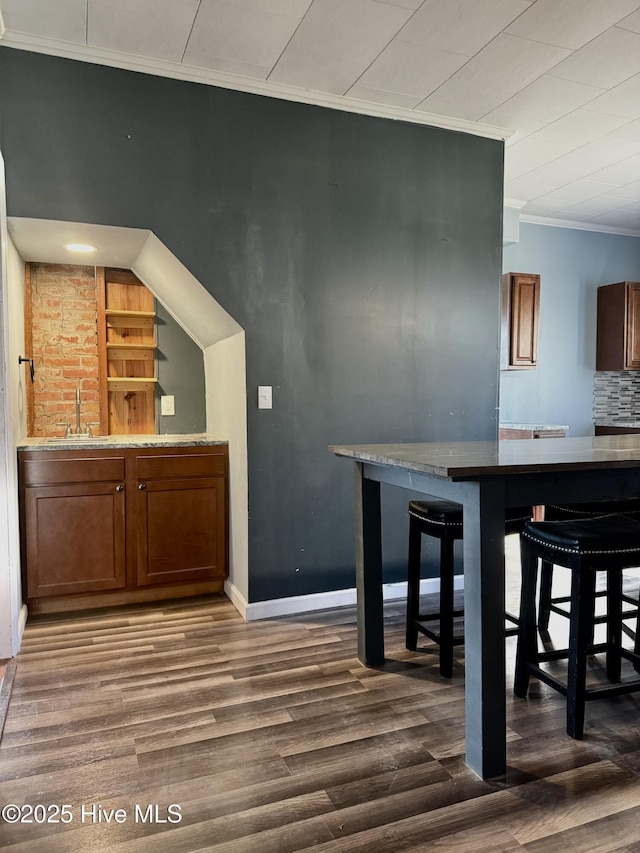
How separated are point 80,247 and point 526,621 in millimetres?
2848

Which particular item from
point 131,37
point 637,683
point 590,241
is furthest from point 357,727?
point 590,241

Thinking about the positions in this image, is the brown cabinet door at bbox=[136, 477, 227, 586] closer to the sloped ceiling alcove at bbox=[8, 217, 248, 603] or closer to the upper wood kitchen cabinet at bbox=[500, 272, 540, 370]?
the sloped ceiling alcove at bbox=[8, 217, 248, 603]

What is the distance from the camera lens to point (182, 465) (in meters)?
3.28

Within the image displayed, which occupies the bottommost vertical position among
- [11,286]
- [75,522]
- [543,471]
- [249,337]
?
[75,522]

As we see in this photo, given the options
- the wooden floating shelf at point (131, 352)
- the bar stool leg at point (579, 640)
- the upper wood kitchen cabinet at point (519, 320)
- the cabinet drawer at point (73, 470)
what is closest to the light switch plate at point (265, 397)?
the cabinet drawer at point (73, 470)

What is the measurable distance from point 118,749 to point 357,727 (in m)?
0.79

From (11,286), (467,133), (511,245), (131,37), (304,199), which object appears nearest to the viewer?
(131,37)

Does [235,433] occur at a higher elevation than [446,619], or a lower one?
higher

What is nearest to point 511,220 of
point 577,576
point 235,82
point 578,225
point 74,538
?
point 578,225

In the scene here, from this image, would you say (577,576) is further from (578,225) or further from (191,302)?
(578,225)

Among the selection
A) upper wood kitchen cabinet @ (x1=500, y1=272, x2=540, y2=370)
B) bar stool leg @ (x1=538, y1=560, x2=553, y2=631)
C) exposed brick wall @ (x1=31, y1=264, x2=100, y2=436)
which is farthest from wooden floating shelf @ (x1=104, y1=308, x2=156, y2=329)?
upper wood kitchen cabinet @ (x1=500, y1=272, x2=540, y2=370)

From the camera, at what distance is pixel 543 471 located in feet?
5.66

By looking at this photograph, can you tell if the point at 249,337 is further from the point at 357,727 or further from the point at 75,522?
the point at 357,727

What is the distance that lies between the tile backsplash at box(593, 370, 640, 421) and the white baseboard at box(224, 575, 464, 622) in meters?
3.42
